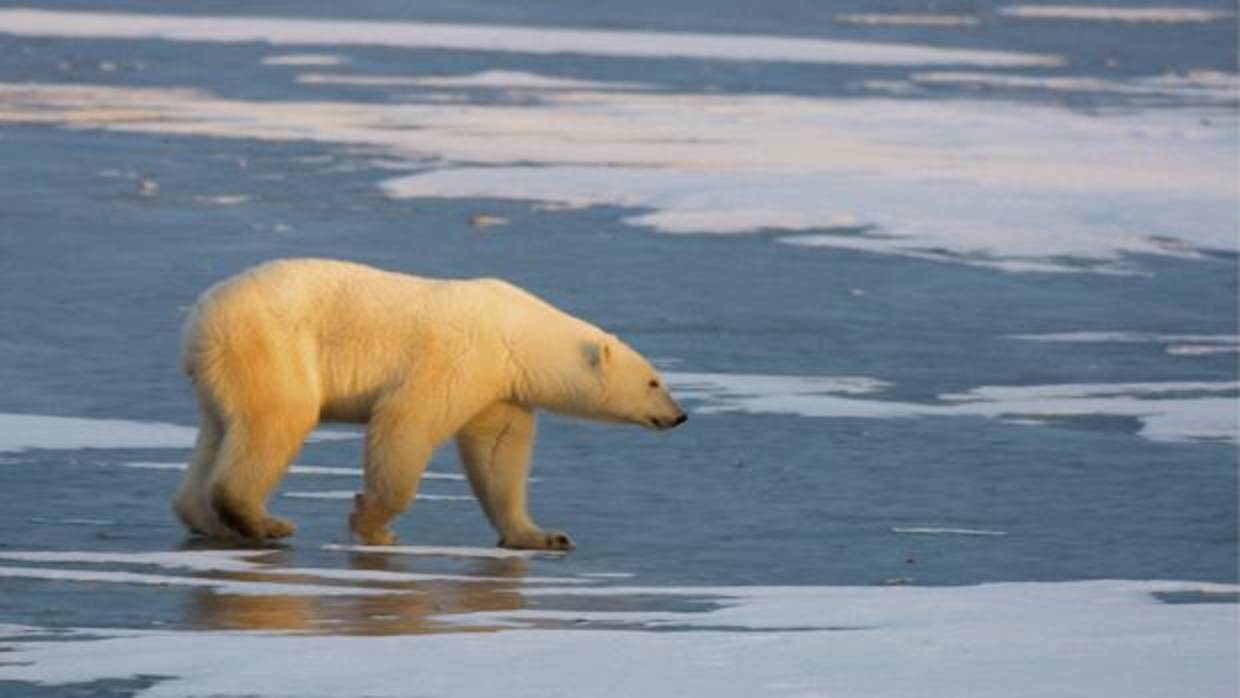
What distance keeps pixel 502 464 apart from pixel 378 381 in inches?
19.2

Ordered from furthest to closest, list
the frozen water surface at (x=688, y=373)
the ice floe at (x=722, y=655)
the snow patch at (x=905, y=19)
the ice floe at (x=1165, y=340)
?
the snow patch at (x=905, y=19) < the ice floe at (x=1165, y=340) < the frozen water surface at (x=688, y=373) < the ice floe at (x=722, y=655)

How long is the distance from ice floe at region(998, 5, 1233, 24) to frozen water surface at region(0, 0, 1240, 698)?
13.1 meters

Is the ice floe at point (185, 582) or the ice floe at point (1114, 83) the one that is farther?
the ice floe at point (1114, 83)

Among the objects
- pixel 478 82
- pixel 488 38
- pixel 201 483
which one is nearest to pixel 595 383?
pixel 201 483

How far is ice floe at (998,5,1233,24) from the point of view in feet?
151

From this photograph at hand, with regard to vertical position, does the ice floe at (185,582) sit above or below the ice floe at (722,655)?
below

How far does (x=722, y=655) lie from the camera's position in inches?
299

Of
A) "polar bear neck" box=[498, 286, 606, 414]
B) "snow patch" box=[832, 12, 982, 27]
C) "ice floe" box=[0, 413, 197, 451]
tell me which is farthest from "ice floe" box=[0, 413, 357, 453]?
"snow patch" box=[832, 12, 982, 27]

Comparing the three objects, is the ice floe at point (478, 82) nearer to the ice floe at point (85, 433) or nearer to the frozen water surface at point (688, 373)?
the frozen water surface at point (688, 373)

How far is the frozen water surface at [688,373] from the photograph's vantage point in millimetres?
7844

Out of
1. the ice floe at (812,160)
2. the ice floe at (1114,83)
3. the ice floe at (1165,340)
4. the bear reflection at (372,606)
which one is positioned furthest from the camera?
the ice floe at (1114,83)

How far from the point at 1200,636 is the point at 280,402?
296cm

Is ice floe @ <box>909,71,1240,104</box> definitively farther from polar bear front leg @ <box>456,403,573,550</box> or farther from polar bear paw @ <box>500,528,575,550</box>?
polar bear paw @ <box>500,528,575,550</box>

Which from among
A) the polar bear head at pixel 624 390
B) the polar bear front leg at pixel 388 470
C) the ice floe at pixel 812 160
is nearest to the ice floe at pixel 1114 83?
the ice floe at pixel 812 160
